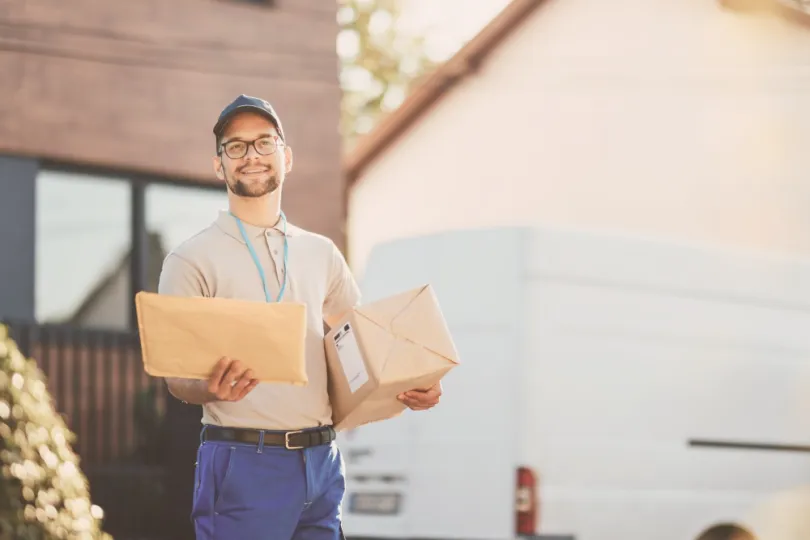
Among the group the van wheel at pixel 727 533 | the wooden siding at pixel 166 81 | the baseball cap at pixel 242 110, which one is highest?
the wooden siding at pixel 166 81

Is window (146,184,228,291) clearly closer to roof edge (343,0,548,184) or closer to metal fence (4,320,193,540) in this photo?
metal fence (4,320,193,540)

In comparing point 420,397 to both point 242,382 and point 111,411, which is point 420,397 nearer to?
point 242,382

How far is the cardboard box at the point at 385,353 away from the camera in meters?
4.44

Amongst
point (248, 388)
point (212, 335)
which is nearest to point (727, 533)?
point (248, 388)

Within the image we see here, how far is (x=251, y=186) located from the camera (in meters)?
4.50

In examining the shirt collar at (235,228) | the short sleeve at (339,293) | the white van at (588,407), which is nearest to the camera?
the shirt collar at (235,228)

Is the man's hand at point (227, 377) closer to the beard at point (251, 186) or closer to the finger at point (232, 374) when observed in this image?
the finger at point (232, 374)

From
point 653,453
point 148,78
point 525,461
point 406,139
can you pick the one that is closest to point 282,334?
point 525,461

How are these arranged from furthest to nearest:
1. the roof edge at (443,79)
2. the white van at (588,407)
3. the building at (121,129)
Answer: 1. the roof edge at (443,79)
2. the building at (121,129)
3. the white van at (588,407)

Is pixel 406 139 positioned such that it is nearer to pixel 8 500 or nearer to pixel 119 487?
pixel 119 487

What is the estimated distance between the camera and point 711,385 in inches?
360

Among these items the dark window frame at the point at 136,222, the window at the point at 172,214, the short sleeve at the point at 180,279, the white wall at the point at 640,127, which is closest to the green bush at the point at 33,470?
the short sleeve at the point at 180,279

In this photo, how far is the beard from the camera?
4500 millimetres

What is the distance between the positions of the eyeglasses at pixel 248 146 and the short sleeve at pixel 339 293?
17.9 inches
